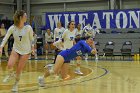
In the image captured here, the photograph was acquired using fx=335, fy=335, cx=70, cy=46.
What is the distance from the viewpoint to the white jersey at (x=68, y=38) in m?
12.4

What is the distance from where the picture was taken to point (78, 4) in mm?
30484

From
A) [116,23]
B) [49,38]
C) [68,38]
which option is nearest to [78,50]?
[68,38]

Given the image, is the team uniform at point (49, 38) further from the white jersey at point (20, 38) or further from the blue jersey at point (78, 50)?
the white jersey at point (20, 38)

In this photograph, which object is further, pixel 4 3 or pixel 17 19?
pixel 4 3

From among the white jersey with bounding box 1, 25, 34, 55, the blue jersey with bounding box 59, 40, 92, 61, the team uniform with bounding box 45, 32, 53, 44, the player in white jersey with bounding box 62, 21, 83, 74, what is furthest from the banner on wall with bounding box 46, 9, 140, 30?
the white jersey with bounding box 1, 25, 34, 55

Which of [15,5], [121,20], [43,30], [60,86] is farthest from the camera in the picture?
[15,5]

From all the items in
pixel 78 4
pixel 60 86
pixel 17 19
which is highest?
pixel 78 4

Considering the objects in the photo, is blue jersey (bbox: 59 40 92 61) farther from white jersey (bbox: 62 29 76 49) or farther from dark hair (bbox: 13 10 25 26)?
white jersey (bbox: 62 29 76 49)

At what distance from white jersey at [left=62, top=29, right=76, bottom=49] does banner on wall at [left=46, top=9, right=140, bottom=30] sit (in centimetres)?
1312

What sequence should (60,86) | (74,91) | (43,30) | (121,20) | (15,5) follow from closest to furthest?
(74,91) → (60,86) → (121,20) → (43,30) → (15,5)

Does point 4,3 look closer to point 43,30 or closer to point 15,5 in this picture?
point 15,5

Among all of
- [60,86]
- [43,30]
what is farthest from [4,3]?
[60,86]

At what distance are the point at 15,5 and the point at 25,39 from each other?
2422 cm

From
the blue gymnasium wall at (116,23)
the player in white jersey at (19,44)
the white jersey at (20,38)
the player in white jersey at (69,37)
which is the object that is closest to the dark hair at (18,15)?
the player in white jersey at (19,44)
